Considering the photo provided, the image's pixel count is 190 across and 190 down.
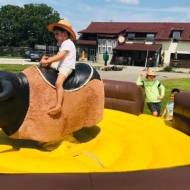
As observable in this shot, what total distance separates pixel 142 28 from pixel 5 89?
34412mm

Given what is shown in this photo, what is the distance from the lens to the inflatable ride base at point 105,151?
331cm

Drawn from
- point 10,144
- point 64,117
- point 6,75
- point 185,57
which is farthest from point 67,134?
point 185,57

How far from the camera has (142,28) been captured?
119ft

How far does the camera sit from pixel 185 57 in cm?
3316

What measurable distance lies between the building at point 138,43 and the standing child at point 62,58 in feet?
95.2

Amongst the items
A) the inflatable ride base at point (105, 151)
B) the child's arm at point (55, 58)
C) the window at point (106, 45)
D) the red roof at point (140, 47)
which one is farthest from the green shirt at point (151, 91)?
the window at point (106, 45)

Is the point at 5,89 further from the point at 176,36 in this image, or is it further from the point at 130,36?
the point at 130,36

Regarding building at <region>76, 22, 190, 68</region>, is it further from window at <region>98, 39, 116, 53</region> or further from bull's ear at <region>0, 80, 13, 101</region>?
bull's ear at <region>0, 80, 13, 101</region>

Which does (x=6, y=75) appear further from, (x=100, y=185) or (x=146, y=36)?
(x=146, y=36)

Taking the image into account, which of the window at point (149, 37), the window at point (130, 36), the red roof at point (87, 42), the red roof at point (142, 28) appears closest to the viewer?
the red roof at point (142, 28)

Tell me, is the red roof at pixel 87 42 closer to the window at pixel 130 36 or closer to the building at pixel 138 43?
the building at pixel 138 43

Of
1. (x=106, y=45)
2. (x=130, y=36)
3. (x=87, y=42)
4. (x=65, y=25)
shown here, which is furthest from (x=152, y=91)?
(x=87, y=42)

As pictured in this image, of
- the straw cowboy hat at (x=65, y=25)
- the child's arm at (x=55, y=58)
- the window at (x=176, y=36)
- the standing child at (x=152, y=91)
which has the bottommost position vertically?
the standing child at (x=152, y=91)

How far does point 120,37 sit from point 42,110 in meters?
33.0
